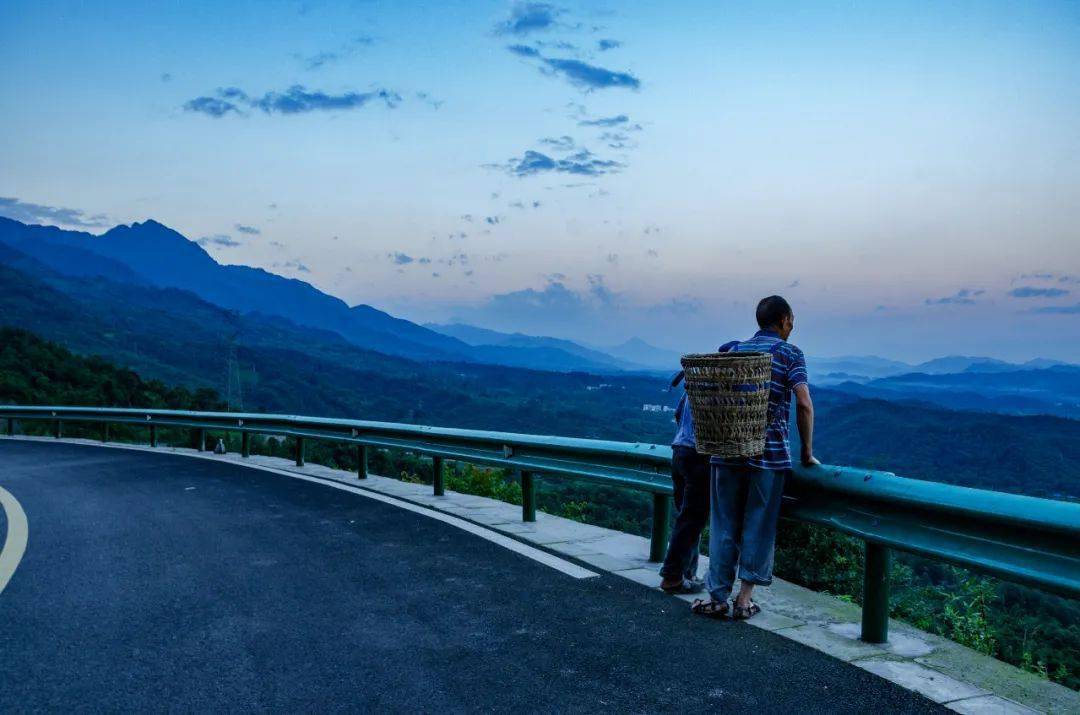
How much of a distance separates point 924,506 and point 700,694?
141 cm

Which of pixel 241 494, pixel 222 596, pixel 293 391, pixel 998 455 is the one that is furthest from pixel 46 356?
pixel 293 391

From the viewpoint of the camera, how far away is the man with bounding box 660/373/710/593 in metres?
4.88

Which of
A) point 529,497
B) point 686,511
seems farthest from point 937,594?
point 529,497

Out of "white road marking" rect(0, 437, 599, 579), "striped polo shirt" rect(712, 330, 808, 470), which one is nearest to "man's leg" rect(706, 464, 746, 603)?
"striped polo shirt" rect(712, 330, 808, 470)

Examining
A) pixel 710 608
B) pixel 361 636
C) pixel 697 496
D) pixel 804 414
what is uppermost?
pixel 804 414

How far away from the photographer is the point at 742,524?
4566 millimetres

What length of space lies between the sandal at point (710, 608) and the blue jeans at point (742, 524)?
3 cm

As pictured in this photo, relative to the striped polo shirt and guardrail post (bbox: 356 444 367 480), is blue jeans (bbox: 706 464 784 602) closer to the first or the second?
the striped polo shirt

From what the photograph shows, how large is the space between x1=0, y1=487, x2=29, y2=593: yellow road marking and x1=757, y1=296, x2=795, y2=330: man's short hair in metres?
5.17

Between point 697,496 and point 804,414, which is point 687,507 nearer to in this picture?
point 697,496

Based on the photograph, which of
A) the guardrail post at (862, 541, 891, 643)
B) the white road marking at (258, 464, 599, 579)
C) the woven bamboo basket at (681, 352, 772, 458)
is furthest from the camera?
the white road marking at (258, 464, 599, 579)

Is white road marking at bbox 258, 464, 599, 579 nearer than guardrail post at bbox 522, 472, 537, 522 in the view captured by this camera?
Yes

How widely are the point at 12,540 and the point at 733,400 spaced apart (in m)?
6.29

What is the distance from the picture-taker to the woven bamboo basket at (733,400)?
4.17 metres
